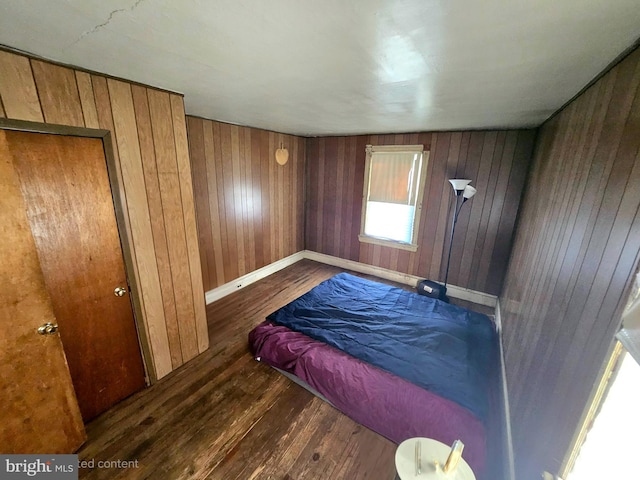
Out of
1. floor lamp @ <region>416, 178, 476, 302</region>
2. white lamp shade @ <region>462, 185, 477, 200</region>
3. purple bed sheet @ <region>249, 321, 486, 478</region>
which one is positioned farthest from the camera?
floor lamp @ <region>416, 178, 476, 302</region>

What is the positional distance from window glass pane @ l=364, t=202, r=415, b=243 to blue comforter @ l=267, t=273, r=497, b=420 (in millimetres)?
1132

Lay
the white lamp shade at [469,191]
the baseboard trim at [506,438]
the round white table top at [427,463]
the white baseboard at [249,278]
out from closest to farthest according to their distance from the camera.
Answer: the round white table top at [427,463], the baseboard trim at [506,438], the white lamp shade at [469,191], the white baseboard at [249,278]

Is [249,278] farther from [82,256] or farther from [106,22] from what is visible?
[106,22]

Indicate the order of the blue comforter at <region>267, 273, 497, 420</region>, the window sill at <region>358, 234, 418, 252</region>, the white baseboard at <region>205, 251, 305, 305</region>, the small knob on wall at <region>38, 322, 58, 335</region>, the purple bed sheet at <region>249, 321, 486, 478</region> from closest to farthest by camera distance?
the small knob on wall at <region>38, 322, 58, 335</region>, the purple bed sheet at <region>249, 321, 486, 478</region>, the blue comforter at <region>267, 273, 497, 420</region>, the white baseboard at <region>205, 251, 305, 305</region>, the window sill at <region>358, 234, 418, 252</region>

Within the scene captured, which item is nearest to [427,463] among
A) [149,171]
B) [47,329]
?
[47,329]

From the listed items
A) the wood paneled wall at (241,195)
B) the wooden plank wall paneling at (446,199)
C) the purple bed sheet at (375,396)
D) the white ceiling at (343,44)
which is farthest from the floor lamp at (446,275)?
the wood paneled wall at (241,195)

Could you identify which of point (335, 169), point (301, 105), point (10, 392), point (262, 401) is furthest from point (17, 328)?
point (335, 169)

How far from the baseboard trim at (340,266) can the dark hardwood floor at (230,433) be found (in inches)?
→ 53.0

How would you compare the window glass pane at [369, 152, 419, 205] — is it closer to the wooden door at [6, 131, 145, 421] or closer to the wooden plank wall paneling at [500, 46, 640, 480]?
the wooden plank wall paneling at [500, 46, 640, 480]

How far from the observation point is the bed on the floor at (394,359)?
1.76 meters

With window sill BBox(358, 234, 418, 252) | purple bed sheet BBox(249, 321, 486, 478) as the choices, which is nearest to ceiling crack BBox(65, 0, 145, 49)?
purple bed sheet BBox(249, 321, 486, 478)

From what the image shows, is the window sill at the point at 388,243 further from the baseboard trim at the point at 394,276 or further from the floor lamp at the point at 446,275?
the floor lamp at the point at 446,275

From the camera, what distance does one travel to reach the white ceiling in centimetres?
90

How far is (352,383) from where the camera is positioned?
2012 mm
